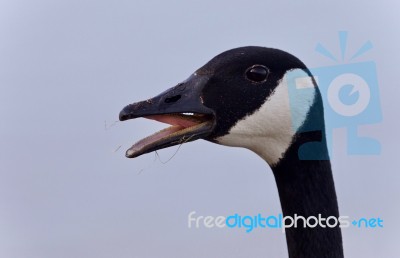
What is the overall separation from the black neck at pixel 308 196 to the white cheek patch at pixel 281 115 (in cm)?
14

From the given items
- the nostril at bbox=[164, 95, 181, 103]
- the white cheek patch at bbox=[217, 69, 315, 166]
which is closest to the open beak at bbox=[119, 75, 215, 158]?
the nostril at bbox=[164, 95, 181, 103]

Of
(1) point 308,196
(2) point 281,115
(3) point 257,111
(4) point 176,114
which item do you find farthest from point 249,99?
(1) point 308,196

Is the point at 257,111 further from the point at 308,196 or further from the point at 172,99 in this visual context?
the point at 308,196

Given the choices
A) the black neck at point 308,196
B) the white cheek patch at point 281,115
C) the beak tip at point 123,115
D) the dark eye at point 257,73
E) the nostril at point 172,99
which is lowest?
the black neck at point 308,196

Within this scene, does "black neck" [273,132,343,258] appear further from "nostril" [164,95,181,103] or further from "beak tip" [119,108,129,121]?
"beak tip" [119,108,129,121]

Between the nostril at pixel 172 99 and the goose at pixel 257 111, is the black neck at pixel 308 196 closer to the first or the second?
the goose at pixel 257 111

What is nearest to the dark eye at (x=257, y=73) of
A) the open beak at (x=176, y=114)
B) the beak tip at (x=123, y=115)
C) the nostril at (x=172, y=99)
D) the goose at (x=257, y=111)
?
the goose at (x=257, y=111)

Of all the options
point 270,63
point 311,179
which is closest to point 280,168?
point 311,179

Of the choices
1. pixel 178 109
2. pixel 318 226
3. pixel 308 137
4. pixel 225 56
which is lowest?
pixel 318 226

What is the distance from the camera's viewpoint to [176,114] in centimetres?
295

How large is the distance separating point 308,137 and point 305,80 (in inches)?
12.0

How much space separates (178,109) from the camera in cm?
286

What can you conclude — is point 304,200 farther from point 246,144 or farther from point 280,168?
point 246,144

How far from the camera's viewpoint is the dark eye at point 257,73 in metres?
3.01
